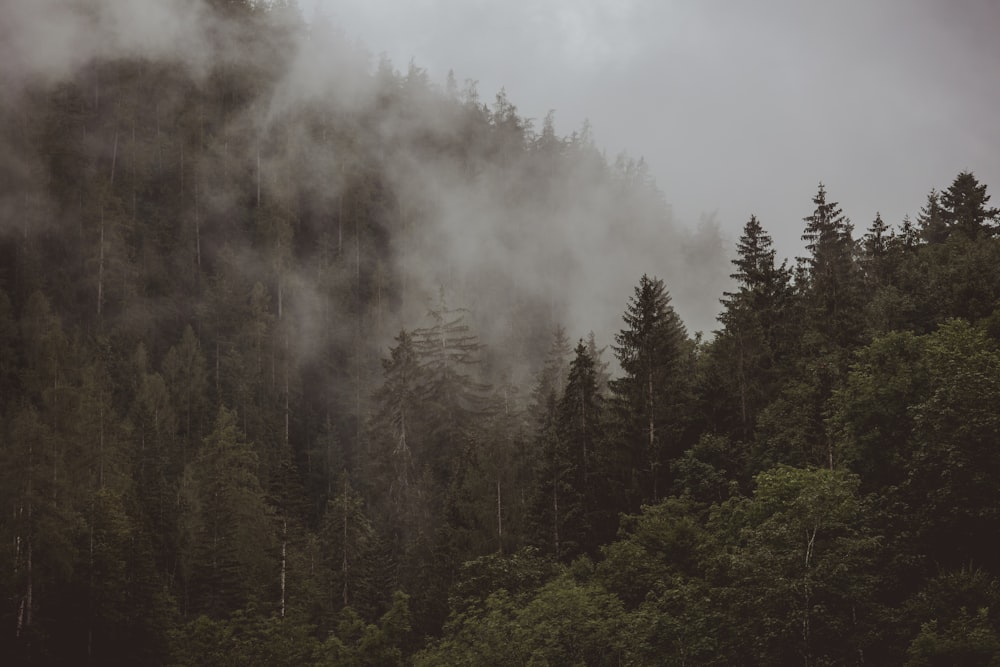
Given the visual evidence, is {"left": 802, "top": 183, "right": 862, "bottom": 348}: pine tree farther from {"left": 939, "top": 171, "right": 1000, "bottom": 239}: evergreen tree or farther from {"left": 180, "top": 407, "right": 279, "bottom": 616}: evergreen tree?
{"left": 180, "top": 407, "right": 279, "bottom": 616}: evergreen tree

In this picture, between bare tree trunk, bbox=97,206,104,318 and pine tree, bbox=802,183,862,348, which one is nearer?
pine tree, bbox=802,183,862,348

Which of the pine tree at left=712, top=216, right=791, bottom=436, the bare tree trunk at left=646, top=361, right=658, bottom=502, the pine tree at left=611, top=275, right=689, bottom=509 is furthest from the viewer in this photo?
A: the pine tree at left=712, top=216, right=791, bottom=436

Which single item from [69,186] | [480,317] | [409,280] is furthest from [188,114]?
[480,317]

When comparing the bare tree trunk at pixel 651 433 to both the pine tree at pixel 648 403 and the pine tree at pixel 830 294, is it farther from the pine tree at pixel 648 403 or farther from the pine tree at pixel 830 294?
the pine tree at pixel 830 294

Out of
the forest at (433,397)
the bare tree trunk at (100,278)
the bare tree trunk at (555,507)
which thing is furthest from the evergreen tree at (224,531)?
the bare tree trunk at (100,278)

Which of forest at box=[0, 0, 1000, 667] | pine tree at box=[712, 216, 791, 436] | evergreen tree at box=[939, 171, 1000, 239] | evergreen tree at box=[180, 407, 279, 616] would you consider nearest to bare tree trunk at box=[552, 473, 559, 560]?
forest at box=[0, 0, 1000, 667]

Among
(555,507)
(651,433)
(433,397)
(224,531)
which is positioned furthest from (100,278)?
(651,433)

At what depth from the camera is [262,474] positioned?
294 feet

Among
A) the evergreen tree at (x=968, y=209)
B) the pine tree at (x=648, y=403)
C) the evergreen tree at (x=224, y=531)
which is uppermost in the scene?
the evergreen tree at (x=968, y=209)

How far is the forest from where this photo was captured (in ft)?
87.5

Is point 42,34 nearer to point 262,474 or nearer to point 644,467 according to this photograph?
point 262,474

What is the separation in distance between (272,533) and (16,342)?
4979cm

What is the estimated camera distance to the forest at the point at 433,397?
2666 centimetres

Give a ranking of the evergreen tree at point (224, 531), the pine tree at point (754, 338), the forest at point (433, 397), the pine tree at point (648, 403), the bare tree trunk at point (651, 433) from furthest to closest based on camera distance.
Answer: the evergreen tree at point (224, 531), the pine tree at point (754, 338), the pine tree at point (648, 403), the bare tree trunk at point (651, 433), the forest at point (433, 397)
